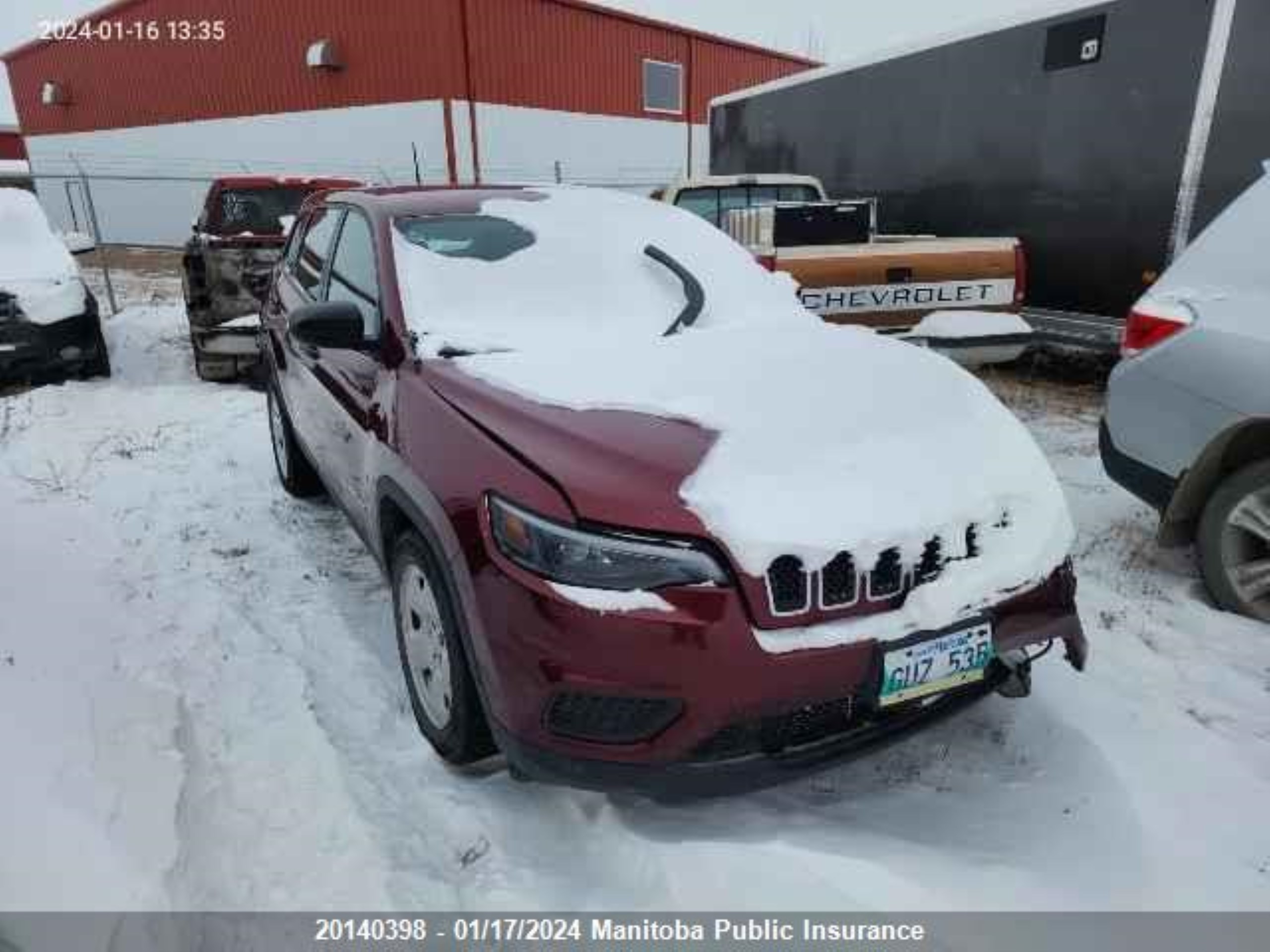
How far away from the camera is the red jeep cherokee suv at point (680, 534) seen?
1.81m

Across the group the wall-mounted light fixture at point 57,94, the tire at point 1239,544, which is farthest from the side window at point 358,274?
the wall-mounted light fixture at point 57,94

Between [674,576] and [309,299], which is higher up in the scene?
[309,299]

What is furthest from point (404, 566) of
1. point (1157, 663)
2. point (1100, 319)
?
point (1100, 319)

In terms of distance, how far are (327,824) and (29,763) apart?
0.81 m

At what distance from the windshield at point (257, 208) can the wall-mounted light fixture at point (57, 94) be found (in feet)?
80.1

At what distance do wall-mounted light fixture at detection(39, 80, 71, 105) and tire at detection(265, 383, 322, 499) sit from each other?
2856 cm

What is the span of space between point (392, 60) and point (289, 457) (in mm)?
14888

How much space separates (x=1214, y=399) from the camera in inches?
122

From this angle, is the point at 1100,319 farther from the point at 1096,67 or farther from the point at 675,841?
the point at 675,841

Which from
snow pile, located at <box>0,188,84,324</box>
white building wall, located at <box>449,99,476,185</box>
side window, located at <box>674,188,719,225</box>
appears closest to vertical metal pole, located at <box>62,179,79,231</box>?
snow pile, located at <box>0,188,84,324</box>

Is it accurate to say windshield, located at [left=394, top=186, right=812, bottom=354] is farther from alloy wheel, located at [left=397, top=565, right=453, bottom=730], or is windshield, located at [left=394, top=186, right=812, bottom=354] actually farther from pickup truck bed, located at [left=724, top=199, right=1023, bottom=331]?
pickup truck bed, located at [left=724, top=199, right=1023, bottom=331]

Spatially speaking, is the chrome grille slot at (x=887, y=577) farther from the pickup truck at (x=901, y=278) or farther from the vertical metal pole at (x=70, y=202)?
the vertical metal pole at (x=70, y=202)

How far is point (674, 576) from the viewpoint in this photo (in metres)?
1.81

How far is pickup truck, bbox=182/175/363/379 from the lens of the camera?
7109 millimetres
